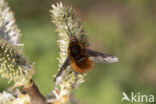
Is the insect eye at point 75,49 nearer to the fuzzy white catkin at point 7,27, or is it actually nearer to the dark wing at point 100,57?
the dark wing at point 100,57

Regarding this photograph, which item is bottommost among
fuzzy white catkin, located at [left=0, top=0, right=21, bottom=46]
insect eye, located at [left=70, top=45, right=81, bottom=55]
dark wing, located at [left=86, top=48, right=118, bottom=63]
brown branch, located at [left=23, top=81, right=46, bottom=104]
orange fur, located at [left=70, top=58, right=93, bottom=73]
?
brown branch, located at [left=23, top=81, right=46, bottom=104]

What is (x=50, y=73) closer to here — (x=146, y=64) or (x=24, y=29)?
(x=24, y=29)

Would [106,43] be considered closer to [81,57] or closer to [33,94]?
[81,57]

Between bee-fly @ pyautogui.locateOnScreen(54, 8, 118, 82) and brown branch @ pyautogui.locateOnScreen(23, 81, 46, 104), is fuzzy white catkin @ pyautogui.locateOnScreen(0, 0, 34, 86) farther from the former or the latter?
bee-fly @ pyautogui.locateOnScreen(54, 8, 118, 82)

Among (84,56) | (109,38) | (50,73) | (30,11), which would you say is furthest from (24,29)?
(84,56)

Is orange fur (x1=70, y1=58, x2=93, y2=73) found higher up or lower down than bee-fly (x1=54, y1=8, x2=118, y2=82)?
lower down

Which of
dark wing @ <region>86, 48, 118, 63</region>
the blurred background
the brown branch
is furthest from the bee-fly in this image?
the blurred background
